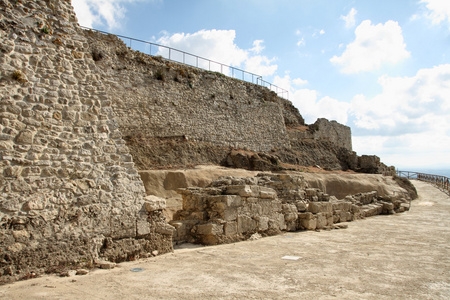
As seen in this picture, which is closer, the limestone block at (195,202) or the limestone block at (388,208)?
the limestone block at (195,202)

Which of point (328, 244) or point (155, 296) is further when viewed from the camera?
point (328, 244)

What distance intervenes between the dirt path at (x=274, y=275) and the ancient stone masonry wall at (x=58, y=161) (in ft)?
1.65

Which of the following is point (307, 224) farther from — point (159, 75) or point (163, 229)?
point (159, 75)

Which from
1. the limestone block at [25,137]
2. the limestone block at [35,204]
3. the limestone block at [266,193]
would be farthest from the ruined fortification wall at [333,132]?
the limestone block at [35,204]

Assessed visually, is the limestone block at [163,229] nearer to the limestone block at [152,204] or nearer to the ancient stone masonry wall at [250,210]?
the limestone block at [152,204]

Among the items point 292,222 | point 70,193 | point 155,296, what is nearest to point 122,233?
point 70,193

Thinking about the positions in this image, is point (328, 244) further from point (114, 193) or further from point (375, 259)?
point (114, 193)

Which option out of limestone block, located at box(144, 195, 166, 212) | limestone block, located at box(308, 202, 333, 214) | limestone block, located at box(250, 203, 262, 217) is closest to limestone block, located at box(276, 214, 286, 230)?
limestone block, located at box(250, 203, 262, 217)

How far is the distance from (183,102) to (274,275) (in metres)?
16.8

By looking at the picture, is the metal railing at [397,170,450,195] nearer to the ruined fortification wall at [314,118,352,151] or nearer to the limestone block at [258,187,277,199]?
the ruined fortification wall at [314,118,352,151]

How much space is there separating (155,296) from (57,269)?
1910 millimetres

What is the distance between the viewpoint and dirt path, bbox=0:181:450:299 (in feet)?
14.3

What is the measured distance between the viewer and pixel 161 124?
19.5 meters

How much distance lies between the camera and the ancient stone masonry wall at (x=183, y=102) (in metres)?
18.0
